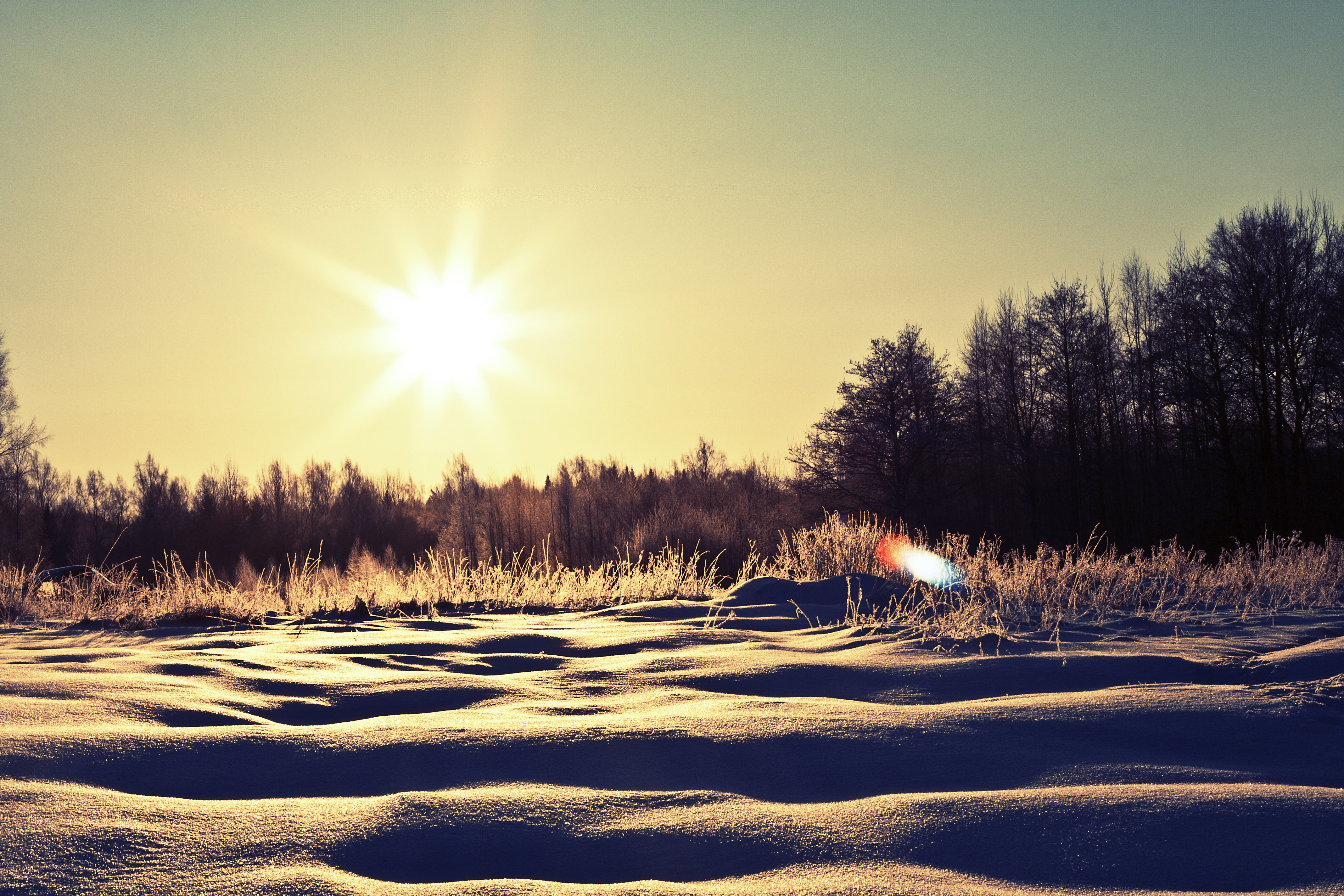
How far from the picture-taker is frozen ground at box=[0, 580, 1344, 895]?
1656 millimetres

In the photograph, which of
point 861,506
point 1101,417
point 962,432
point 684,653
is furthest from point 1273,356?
point 684,653

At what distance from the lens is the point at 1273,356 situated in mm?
23609

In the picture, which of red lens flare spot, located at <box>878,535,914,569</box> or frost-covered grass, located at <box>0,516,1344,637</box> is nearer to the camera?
frost-covered grass, located at <box>0,516,1344,637</box>

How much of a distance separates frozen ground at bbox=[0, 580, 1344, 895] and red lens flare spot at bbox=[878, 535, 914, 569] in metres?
5.65

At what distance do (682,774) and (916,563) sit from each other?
7.97 m

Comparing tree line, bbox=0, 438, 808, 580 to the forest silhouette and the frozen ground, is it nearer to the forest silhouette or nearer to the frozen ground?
the forest silhouette

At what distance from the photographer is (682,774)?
2.40m

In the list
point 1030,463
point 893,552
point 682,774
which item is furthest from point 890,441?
point 682,774

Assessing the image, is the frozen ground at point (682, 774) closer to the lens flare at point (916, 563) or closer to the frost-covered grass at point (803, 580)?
the frost-covered grass at point (803, 580)

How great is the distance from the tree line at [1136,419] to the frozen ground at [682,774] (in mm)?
23187

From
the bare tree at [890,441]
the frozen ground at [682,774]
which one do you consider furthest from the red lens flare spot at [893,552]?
the bare tree at [890,441]

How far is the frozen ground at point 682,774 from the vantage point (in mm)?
1656

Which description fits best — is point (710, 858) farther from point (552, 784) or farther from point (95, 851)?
point (95, 851)

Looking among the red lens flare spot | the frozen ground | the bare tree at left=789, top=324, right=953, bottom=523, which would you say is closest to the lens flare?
the red lens flare spot
